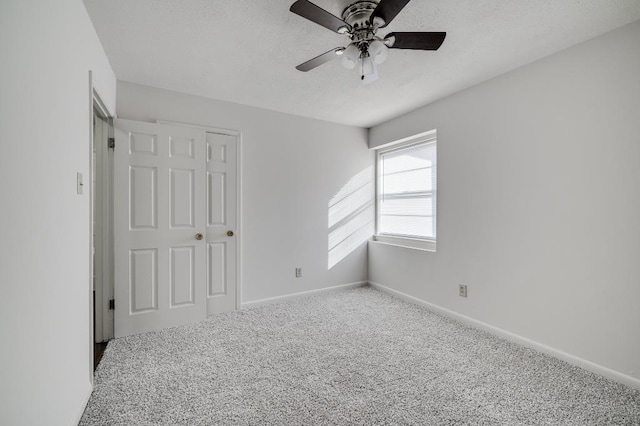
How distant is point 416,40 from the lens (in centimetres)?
180

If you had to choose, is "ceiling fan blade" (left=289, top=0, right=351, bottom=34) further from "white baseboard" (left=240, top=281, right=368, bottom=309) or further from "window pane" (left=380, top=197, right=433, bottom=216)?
"white baseboard" (left=240, top=281, right=368, bottom=309)

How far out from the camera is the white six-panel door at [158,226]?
277 cm

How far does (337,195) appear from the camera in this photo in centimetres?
421

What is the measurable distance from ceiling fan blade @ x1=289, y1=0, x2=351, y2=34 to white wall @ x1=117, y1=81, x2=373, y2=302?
6.77ft

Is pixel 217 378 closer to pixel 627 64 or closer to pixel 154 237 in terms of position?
pixel 154 237

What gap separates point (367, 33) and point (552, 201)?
1968 millimetres

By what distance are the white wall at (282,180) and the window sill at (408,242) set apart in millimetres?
377

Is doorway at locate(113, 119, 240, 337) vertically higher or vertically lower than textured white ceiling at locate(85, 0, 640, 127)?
lower

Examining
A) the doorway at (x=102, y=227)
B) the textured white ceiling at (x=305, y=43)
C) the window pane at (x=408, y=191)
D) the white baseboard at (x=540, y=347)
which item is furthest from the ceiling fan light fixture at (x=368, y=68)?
the white baseboard at (x=540, y=347)

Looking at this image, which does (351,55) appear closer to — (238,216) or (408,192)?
(238,216)

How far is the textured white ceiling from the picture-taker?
183cm

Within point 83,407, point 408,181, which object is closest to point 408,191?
point 408,181

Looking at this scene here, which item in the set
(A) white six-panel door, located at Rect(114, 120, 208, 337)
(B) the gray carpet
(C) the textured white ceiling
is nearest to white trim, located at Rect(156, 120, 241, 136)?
(A) white six-panel door, located at Rect(114, 120, 208, 337)

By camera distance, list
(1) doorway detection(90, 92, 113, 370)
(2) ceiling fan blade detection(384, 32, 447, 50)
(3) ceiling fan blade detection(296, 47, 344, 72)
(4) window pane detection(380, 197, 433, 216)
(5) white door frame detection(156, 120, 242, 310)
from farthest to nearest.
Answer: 1. (4) window pane detection(380, 197, 433, 216)
2. (5) white door frame detection(156, 120, 242, 310)
3. (1) doorway detection(90, 92, 113, 370)
4. (3) ceiling fan blade detection(296, 47, 344, 72)
5. (2) ceiling fan blade detection(384, 32, 447, 50)
